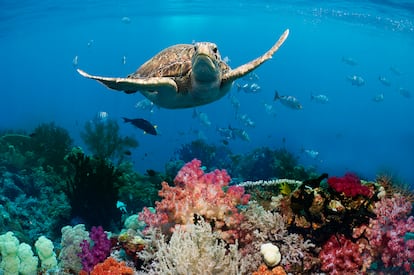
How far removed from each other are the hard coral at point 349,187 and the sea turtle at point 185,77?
2452mm

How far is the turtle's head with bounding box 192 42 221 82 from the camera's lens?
15.8ft

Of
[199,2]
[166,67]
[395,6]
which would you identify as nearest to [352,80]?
[395,6]

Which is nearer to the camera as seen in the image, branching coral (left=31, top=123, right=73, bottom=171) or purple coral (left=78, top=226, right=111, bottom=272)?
purple coral (left=78, top=226, right=111, bottom=272)

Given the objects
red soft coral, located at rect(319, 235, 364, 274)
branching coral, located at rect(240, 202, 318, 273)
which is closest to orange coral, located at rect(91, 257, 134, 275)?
branching coral, located at rect(240, 202, 318, 273)

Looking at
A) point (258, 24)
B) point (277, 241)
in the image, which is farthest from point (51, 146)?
point (258, 24)

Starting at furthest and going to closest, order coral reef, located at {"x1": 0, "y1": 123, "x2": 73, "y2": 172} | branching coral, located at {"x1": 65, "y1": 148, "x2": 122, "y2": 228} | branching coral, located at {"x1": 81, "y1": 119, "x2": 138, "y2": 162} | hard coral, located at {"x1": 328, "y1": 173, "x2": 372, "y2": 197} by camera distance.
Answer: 1. branching coral, located at {"x1": 81, "y1": 119, "x2": 138, "y2": 162}
2. coral reef, located at {"x1": 0, "y1": 123, "x2": 73, "y2": 172}
3. branching coral, located at {"x1": 65, "y1": 148, "x2": 122, "y2": 228}
4. hard coral, located at {"x1": 328, "y1": 173, "x2": 372, "y2": 197}

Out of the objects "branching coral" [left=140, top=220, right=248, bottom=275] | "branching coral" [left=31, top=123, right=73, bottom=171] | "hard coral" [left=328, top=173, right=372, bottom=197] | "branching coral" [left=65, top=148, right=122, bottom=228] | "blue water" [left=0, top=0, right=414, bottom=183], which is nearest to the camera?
"branching coral" [left=140, top=220, right=248, bottom=275]

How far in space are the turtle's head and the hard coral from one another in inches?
95.1

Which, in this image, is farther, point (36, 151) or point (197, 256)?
point (36, 151)

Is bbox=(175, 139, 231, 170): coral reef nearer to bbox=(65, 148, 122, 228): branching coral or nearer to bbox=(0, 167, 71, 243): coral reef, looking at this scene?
bbox=(0, 167, 71, 243): coral reef

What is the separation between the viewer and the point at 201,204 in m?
3.89

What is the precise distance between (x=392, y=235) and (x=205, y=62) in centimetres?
328

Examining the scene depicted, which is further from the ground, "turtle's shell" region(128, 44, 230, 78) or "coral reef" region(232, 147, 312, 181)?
"turtle's shell" region(128, 44, 230, 78)

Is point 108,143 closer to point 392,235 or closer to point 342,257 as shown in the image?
point 342,257
